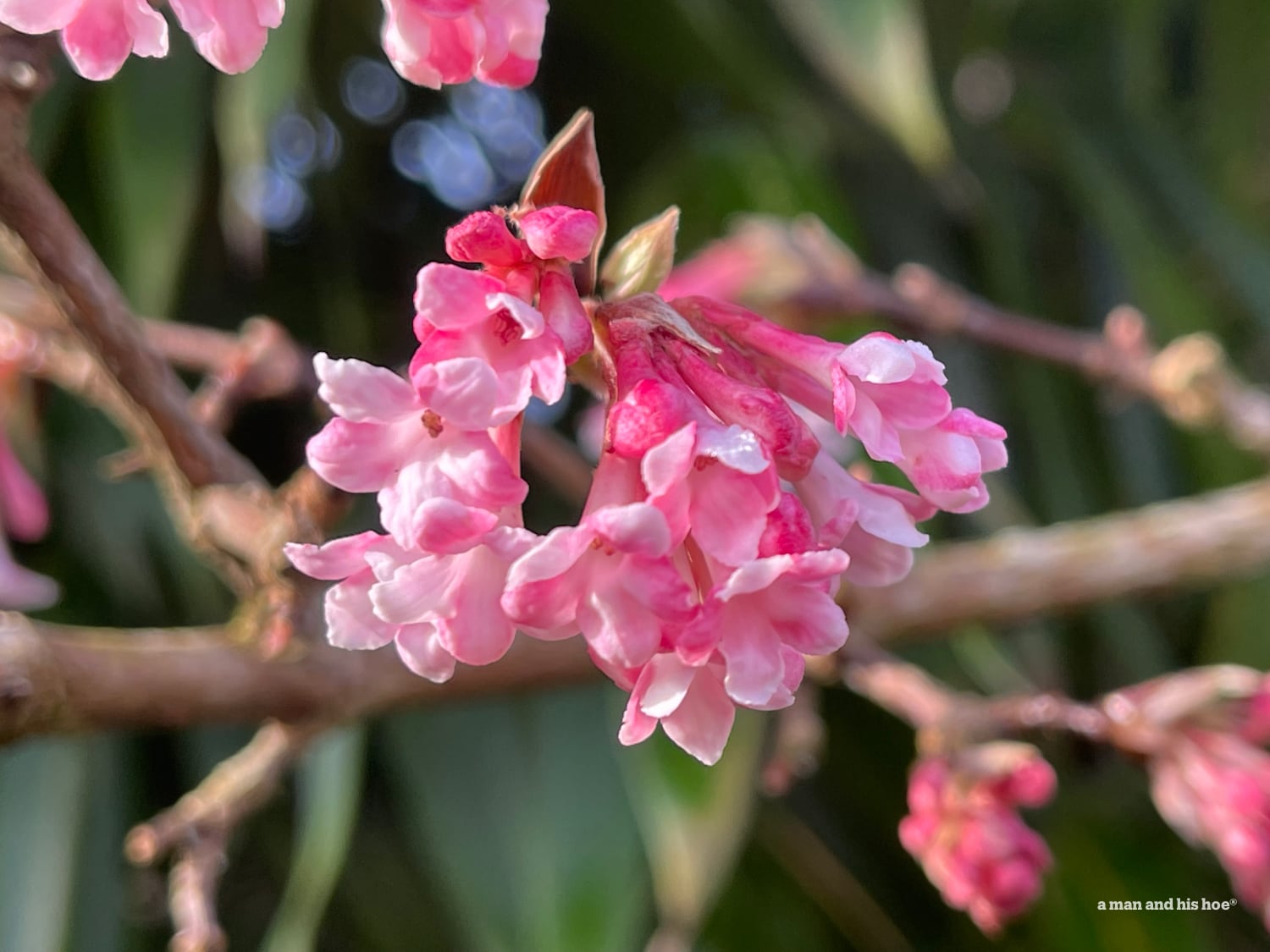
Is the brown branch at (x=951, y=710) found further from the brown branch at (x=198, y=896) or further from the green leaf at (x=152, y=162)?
the green leaf at (x=152, y=162)

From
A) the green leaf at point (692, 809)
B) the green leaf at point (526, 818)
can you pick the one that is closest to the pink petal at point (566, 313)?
the green leaf at point (692, 809)

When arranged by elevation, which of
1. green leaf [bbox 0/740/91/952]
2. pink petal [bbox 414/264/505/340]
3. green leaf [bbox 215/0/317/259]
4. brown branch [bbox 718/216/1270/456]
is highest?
pink petal [bbox 414/264/505/340]

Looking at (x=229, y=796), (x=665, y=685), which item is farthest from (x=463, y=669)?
(x=665, y=685)

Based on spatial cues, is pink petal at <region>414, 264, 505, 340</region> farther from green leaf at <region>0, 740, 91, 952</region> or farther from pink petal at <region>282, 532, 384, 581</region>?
green leaf at <region>0, 740, 91, 952</region>

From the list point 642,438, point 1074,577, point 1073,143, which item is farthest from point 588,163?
point 1073,143

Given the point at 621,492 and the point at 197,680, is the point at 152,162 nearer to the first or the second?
the point at 197,680

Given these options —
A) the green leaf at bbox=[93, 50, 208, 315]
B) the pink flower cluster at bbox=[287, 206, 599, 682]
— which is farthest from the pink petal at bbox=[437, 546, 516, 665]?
the green leaf at bbox=[93, 50, 208, 315]

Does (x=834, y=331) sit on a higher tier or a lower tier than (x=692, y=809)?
higher
